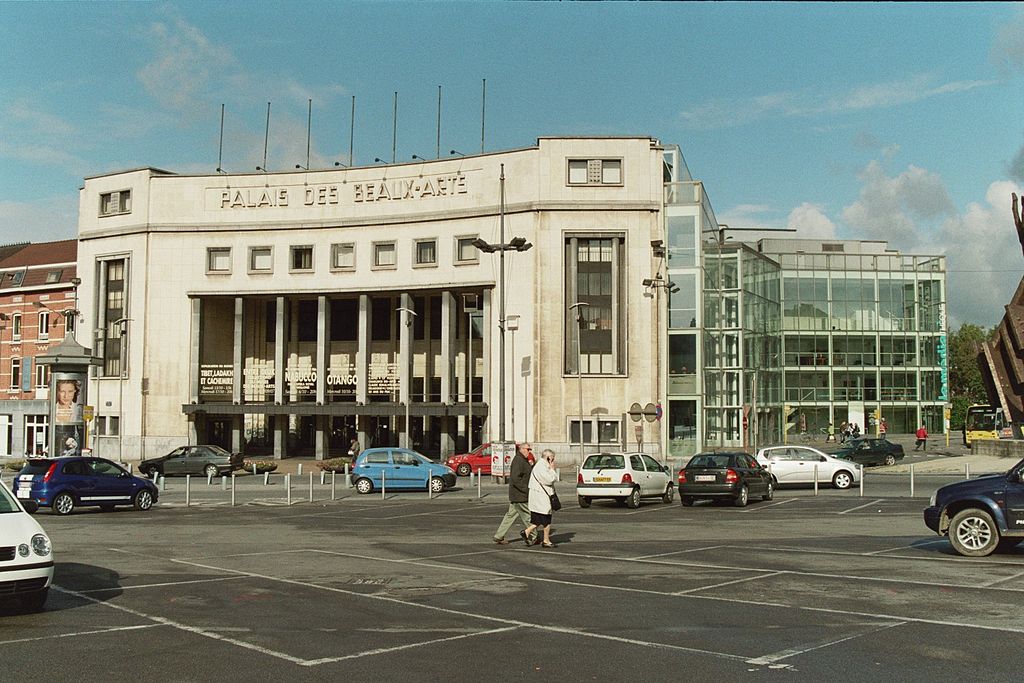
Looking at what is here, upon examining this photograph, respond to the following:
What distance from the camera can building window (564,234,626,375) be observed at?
53688 mm

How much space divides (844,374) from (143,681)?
8214 cm

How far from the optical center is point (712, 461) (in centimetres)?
2769

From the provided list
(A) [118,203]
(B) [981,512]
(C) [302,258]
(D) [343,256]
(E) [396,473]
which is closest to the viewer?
(B) [981,512]

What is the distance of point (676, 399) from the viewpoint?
2132 inches

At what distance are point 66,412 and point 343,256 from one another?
22661mm

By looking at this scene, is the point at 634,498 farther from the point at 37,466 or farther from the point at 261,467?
the point at 261,467

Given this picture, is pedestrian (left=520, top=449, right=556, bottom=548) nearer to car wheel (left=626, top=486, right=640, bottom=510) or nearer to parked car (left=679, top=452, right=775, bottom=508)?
car wheel (left=626, top=486, right=640, bottom=510)

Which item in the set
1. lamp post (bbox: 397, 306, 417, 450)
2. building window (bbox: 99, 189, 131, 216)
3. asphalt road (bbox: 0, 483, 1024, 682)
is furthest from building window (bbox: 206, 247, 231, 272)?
asphalt road (bbox: 0, 483, 1024, 682)

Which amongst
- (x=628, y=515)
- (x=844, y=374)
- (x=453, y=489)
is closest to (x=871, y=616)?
(x=628, y=515)

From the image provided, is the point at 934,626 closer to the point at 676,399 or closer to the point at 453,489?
the point at 453,489

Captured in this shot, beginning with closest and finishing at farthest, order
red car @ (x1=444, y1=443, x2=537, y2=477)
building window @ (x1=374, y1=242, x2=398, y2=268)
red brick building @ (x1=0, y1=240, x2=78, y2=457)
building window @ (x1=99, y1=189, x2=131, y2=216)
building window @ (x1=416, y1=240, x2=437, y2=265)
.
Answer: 1. red car @ (x1=444, y1=443, x2=537, y2=477)
2. building window @ (x1=416, y1=240, x2=437, y2=265)
3. building window @ (x1=374, y1=242, x2=398, y2=268)
4. building window @ (x1=99, y1=189, x2=131, y2=216)
5. red brick building @ (x1=0, y1=240, x2=78, y2=457)

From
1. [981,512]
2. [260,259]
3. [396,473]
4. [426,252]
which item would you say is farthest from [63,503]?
[260,259]

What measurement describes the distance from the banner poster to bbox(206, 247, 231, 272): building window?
21.3 metres

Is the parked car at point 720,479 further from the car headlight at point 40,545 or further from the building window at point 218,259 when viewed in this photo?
the building window at point 218,259
